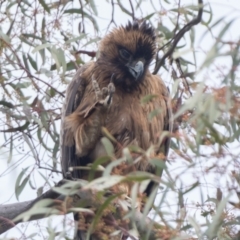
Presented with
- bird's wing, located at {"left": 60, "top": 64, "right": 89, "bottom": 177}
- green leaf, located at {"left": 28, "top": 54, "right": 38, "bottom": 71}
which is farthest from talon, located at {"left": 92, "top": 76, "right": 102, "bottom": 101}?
green leaf, located at {"left": 28, "top": 54, "right": 38, "bottom": 71}

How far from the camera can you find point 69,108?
4332mm

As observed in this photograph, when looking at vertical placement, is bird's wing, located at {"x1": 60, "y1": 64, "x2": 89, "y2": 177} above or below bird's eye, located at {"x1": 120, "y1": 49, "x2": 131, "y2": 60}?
below

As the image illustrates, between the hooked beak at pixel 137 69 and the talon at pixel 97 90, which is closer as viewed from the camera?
the talon at pixel 97 90

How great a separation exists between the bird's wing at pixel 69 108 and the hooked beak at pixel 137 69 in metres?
0.28

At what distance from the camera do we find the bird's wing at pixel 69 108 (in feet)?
14.2

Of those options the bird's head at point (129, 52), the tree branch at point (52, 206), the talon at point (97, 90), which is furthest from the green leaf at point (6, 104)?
the tree branch at point (52, 206)

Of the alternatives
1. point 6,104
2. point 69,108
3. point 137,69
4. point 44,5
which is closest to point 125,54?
point 137,69

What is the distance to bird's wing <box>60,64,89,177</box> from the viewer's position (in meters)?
4.32

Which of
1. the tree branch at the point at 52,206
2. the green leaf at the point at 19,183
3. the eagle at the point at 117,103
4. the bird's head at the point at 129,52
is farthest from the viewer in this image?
the bird's head at the point at 129,52

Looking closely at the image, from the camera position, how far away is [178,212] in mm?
2764

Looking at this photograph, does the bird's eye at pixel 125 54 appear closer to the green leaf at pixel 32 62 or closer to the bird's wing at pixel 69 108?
the bird's wing at pixel 69 108

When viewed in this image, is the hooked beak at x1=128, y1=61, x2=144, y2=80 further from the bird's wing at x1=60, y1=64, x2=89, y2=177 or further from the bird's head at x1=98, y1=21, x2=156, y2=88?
the bird's wing at x1=60, y1=64, x2=89, y2=177

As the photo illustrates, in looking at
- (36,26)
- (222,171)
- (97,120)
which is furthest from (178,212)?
(36,26)

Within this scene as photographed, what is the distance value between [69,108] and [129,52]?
452mm
